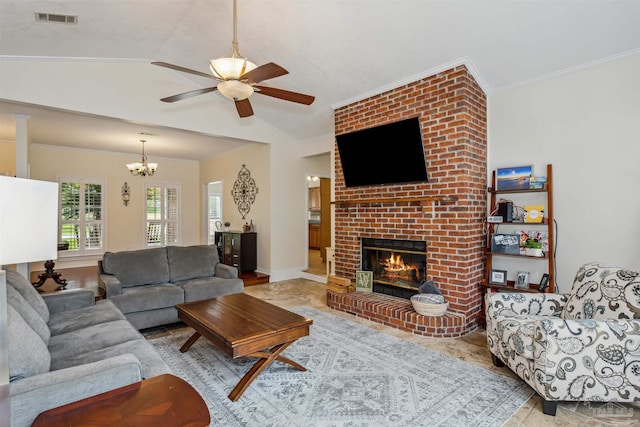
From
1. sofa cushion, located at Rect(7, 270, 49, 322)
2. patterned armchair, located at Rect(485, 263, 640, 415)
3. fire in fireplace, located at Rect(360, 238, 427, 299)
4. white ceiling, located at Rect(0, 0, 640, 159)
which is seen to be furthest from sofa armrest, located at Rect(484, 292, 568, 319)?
sofa cushion, located at Rect(7, 270, 49, 322)

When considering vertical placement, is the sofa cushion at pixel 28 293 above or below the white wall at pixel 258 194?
below

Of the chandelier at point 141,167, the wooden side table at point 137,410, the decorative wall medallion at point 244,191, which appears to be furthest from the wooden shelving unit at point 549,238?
the chandelier at point 141,167

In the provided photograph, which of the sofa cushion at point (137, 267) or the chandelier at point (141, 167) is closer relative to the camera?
the sofa cushion at point (137, 267)

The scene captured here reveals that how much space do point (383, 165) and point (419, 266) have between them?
1.36m

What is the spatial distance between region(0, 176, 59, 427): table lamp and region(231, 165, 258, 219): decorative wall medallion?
5.70 metres

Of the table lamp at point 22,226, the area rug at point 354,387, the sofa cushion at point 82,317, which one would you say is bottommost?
the area rug at point 354,387

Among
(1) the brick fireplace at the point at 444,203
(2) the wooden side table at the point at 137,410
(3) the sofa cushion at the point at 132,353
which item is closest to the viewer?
(2) the wooden side table at the point at 137,410

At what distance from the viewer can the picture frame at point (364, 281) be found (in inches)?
180

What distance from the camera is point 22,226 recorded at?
934 mm

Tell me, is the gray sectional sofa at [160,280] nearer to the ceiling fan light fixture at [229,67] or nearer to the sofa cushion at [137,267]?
the sofa cushion at [137,267]

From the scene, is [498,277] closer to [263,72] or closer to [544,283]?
[544,283]

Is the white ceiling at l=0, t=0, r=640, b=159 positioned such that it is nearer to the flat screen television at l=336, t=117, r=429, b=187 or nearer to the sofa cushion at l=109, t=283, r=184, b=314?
the flat screen television at l=336, t=117, r=429, b=187

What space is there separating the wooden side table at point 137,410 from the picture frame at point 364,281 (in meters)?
3.35

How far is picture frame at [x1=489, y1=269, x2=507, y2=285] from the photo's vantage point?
369cm
